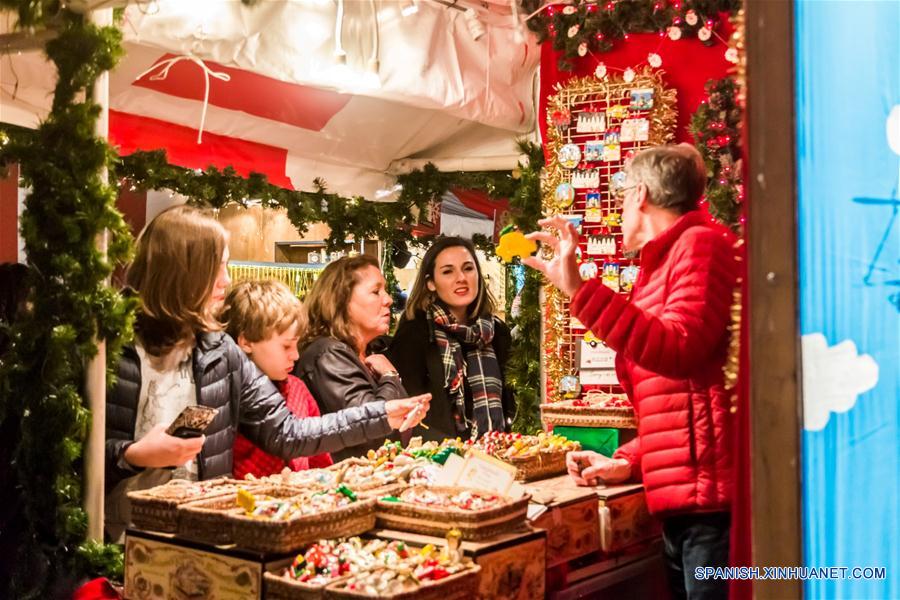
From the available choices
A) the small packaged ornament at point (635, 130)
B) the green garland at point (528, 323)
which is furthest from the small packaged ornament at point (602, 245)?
the small packaged ornament at point (635, 130)

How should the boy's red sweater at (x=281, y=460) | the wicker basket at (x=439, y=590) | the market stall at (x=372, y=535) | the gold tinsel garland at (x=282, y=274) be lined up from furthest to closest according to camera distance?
the gold tinsel garland at (x=282, y=274) < the boy's red sweater at (x=281, y=460) < the market stall at (x=372, y=535) < the wicker basket at (x=439, y=590)

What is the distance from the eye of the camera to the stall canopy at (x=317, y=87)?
3.53 m

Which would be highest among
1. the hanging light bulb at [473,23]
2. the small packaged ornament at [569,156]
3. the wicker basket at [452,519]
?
the hanging light bulb at [473,23]

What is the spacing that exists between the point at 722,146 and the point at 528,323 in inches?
55.5

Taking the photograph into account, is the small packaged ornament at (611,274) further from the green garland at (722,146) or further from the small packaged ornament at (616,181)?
the green garland at (722,146)

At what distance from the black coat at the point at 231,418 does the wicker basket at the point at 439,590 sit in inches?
41.4

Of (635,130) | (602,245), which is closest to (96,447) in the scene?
(602,245)

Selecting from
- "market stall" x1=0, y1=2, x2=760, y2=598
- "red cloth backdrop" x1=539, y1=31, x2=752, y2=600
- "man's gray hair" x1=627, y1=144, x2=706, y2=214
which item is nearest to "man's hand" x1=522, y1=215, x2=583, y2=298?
"man's gray hair" x1=627, y1=144, x2=706, y2=214

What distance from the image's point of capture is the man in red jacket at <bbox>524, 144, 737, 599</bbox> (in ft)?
7.79

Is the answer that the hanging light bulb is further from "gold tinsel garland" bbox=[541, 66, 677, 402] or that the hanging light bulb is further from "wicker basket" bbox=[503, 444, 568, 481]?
"wicker basket" bbox=[503, 444, 568, 481]

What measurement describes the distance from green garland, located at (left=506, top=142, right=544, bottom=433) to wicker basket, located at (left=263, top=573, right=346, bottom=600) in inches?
121

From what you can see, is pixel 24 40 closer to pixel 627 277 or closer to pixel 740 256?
pixel 740 256

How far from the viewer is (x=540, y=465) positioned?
309 centimetres

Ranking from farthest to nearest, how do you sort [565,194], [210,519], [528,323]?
[528,323]
[565,194]
[210,519]
